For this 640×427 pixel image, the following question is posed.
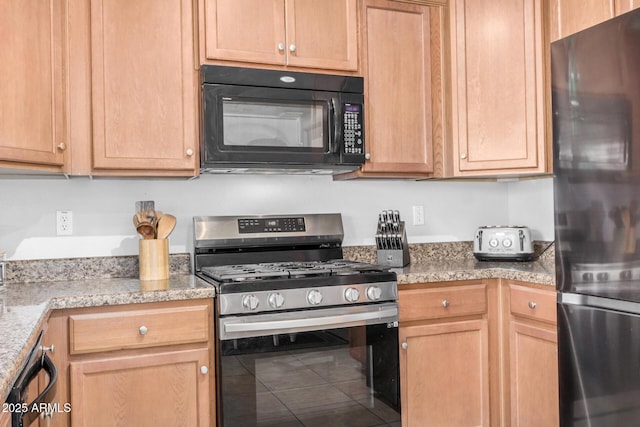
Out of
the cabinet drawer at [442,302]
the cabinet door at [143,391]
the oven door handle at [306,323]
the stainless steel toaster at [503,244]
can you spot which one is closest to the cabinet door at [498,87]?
the stainless steel toaster at [503,244]

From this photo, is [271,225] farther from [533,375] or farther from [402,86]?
[533,375]

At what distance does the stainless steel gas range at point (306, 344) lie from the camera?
6.56 ft

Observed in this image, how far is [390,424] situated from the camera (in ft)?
7.29

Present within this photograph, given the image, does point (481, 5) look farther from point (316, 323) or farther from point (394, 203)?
point (316, 323)

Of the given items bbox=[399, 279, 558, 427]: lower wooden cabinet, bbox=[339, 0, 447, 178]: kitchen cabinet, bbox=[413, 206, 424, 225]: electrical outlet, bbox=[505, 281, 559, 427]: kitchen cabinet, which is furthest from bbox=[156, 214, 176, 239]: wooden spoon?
bbox=[505, 281, 559, 427]: kitchen cabinet

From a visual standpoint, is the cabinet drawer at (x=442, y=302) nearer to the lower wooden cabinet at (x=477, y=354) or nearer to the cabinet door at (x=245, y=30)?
the lower wooden cabinet at (x=477, y=354)

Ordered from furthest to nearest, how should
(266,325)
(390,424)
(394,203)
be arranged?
(394,203) < (390,424) < (266,325)

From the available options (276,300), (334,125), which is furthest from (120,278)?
(334,125)

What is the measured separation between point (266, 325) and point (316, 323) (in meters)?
0.20

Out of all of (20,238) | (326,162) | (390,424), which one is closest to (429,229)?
(326,162)

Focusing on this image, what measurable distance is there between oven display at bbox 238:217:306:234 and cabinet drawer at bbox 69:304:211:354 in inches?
25.3

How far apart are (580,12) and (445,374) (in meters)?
1.61

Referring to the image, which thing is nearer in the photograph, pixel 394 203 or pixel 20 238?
pixel 20 238

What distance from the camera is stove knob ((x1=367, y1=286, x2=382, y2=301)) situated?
219 centimetres
